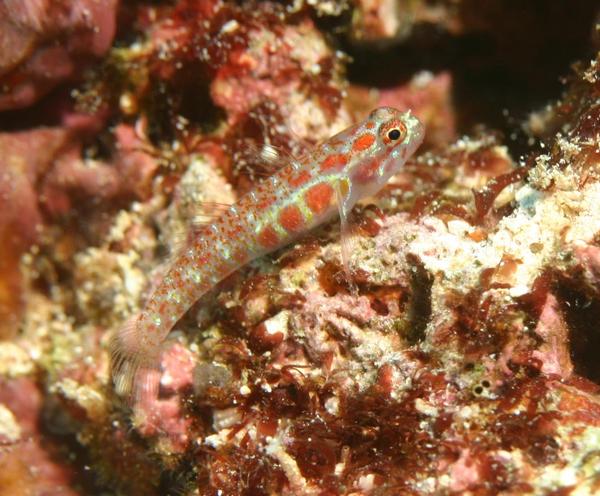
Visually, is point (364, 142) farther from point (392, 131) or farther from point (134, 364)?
point (134, 364)

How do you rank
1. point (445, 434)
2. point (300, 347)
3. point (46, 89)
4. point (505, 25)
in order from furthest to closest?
point (505, 25) → point (46, 89) → point (300, 347) → point (445, 434)

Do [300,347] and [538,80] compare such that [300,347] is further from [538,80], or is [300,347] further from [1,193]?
[538,80]

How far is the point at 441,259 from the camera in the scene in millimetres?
2906

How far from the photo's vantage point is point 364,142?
3.40 meters

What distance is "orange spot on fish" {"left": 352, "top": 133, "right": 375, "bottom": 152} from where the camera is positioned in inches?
134

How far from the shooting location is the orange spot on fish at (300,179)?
346cm

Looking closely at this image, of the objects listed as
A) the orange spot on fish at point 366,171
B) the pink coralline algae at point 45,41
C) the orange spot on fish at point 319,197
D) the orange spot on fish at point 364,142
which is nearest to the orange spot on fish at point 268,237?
the orange spot on fish at point 319,197

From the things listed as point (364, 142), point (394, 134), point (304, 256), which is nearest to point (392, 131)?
point (394, 134)

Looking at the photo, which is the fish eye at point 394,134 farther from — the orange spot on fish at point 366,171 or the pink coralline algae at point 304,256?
the pink coralline algae at point 304,256

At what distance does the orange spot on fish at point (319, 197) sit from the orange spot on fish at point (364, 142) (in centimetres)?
31

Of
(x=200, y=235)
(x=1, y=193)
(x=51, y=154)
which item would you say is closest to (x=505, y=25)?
(x=200, y=235)

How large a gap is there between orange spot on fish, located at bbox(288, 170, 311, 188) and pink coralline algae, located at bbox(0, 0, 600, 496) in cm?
18

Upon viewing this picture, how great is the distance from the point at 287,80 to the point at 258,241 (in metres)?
1.68

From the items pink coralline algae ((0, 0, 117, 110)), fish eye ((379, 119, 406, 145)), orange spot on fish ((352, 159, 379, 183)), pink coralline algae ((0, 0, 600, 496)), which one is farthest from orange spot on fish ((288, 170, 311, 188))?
pink coralline algae ((0, 0, 117, 110))
